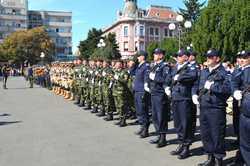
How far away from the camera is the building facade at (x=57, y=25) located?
4998 inches

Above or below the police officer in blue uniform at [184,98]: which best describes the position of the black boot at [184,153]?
below

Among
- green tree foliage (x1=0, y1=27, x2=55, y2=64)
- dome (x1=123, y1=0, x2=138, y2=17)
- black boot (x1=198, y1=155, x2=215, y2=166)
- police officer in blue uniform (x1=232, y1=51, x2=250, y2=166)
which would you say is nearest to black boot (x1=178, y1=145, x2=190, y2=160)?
black boot (x1=198, y1=155, x2=215, y2=166)

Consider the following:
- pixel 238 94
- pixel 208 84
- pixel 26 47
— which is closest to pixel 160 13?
pixel 26 47

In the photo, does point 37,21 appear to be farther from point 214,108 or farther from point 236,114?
point 214,108

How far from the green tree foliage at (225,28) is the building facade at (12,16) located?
88.5 meters

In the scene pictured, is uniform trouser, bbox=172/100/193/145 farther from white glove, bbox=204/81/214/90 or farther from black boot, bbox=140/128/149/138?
black boot, bbox=140/128/149/138

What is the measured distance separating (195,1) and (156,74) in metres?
62.3

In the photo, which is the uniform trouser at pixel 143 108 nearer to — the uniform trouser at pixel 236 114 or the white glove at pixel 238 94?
the uniform trouser at pixel 236 114

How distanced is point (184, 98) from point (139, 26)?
9413cm

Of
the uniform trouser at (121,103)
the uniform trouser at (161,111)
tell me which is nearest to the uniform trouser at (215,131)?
the uniform trouser at (161,111)

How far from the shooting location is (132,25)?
10219 centimetres

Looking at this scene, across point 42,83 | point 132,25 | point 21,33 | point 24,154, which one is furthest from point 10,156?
point 132,25

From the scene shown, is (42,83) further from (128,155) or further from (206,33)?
(128,155)

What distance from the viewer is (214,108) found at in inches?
287
